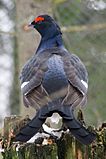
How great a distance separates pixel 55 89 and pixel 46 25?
1896mm

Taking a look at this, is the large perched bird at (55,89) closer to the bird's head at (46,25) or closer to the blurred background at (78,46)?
the bird's head at (46,25)

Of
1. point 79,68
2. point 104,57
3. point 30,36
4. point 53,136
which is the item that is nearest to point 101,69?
point 104,57

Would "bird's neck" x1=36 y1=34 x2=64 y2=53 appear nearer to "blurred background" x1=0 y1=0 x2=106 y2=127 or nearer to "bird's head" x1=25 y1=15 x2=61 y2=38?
"bird's head" x1=25 y1=15 x2=61 y2=38

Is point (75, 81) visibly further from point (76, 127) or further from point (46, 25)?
point (46, 25)

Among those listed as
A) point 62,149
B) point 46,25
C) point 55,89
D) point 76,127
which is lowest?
point 62,149

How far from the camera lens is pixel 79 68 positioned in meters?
5.58

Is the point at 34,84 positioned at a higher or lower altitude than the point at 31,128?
higher

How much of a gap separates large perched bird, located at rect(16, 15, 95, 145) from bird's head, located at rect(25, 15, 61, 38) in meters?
0.79

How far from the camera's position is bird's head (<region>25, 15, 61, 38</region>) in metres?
6.80

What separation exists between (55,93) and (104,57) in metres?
6.37

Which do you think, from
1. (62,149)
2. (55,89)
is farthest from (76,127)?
(55,89)

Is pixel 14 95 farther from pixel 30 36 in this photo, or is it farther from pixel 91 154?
pixel 91 154

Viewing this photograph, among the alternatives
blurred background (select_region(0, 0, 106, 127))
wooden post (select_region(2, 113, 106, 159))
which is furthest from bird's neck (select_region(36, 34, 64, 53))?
blurred background (select_region(0, 0, 106, 127))

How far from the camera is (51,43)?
6621mm
